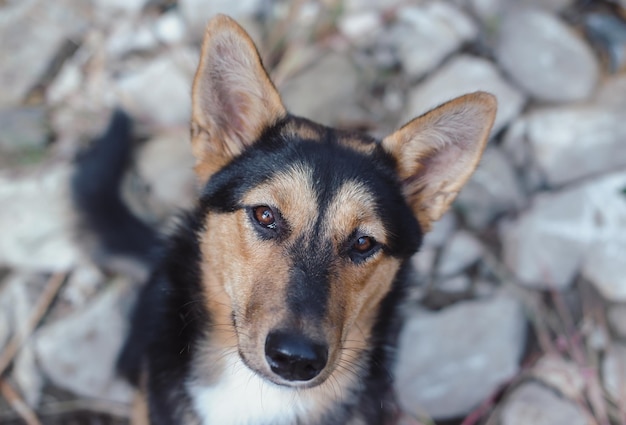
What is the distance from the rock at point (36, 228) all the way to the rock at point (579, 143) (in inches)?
136

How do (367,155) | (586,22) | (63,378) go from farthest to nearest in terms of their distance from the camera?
(586,22) → (63,378) → (367,155)

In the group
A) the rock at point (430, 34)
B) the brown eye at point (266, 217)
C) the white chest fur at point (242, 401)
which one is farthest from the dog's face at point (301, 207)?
the rock at point (430, 34)

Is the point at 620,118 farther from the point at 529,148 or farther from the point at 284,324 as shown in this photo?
the point at 284,324

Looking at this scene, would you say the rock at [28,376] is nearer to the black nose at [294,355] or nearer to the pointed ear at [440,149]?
the black nose at [294,355]

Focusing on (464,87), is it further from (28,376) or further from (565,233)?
(28,376)

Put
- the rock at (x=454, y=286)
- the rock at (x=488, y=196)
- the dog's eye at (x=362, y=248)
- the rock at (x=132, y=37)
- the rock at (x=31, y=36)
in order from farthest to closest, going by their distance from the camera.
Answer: the rock at (x=132, y=37)
the rock at (x=31, y=36)
the rock at (x=488, y=196)
the rock at (x=454, y=286)
the dog's eye at (x=362, y=248)

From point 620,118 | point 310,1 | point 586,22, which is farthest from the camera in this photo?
point 310,1

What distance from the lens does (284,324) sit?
2.36 m

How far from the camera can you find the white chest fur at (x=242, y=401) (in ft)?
9.86

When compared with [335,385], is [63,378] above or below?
below

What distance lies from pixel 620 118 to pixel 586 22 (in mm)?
944

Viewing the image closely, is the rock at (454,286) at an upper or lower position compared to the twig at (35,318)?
lower

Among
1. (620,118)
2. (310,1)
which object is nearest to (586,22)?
(620,118)

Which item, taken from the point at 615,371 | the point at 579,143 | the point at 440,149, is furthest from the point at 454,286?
the point at 440,149
